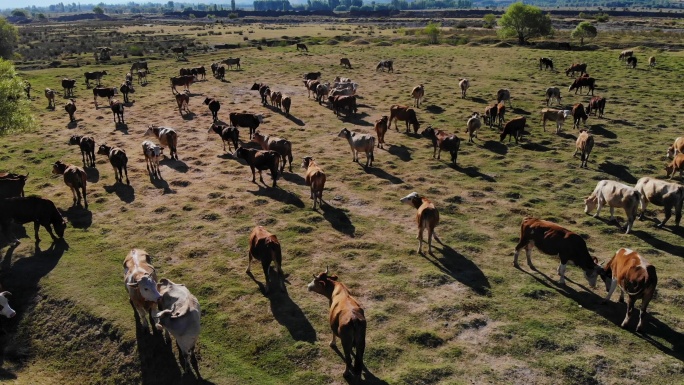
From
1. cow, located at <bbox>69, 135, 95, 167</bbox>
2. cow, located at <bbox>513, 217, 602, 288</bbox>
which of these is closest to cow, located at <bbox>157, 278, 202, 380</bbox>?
cow, located at <bbox>513, 217, 602, 288</bbox>

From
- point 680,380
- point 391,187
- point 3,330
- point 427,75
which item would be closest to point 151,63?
point 427,75

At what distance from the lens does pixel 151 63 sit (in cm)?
5116

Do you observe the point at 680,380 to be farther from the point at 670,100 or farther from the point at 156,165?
the point at 670,100

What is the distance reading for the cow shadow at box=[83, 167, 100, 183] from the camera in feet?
61.2

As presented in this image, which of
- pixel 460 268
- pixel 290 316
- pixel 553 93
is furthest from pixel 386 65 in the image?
pixel 290 316

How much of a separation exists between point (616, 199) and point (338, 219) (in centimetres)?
880

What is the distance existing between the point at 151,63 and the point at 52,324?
4672cm

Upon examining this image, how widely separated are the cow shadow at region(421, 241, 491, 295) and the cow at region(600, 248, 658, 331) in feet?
9.14

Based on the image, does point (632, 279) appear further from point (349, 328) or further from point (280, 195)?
point (280, 195)

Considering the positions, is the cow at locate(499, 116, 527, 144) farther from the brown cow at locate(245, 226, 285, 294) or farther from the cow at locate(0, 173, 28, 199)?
the cow at locate(0, 173, 28, 199)

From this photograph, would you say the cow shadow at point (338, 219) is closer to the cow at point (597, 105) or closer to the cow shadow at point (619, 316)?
the cow shadow at point (619, 316)

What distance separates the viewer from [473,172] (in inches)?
749

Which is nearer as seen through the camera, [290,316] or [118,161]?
[290,316]

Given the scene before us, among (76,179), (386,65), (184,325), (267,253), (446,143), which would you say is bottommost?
(184,325)
